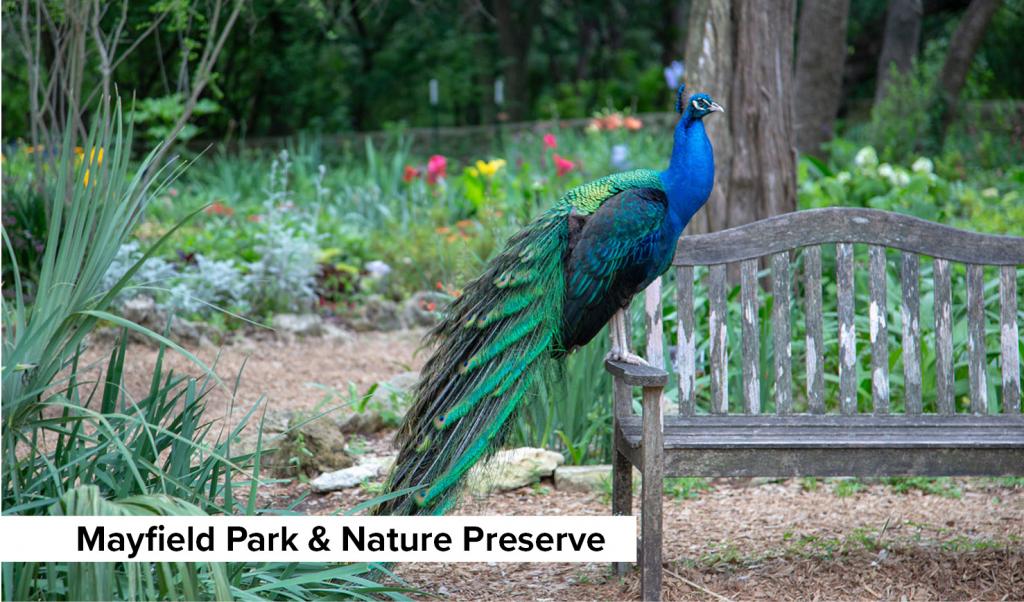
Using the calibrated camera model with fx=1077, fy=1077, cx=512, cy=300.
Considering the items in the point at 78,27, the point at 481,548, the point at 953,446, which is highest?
the point at 78,27

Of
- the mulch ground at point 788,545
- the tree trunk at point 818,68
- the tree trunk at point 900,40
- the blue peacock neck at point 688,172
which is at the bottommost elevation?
the mulch ground at point 788,545

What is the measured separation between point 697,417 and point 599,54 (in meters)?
16.1

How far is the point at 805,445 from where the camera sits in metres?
3.18

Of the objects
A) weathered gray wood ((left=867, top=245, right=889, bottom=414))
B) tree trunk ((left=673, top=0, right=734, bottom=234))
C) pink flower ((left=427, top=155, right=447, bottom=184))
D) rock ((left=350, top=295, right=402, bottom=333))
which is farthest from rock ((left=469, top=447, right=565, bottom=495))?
pink flower ((left=427, top=155, right=447, bottom=184))

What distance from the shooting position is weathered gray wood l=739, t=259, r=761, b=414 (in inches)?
142

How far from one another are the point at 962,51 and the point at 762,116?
718 centimetres

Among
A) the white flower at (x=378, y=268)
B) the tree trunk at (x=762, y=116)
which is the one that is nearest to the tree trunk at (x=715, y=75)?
the tree trunk at (x=762, y=116)

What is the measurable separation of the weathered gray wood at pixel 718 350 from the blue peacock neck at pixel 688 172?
389 millimetres

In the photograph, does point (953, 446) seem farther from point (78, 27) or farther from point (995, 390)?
point (78, 27)

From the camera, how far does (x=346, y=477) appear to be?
4.22m

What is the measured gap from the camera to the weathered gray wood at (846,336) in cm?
364

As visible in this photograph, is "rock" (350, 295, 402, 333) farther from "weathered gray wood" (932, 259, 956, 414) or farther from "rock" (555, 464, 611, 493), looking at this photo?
"weathered gray wood" (932, 259, 956, 414)

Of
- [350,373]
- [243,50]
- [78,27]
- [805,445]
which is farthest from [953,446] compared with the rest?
[243,50]

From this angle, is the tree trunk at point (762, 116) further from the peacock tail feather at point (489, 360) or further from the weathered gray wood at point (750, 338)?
the peacock tail feather at point (489, 360)
